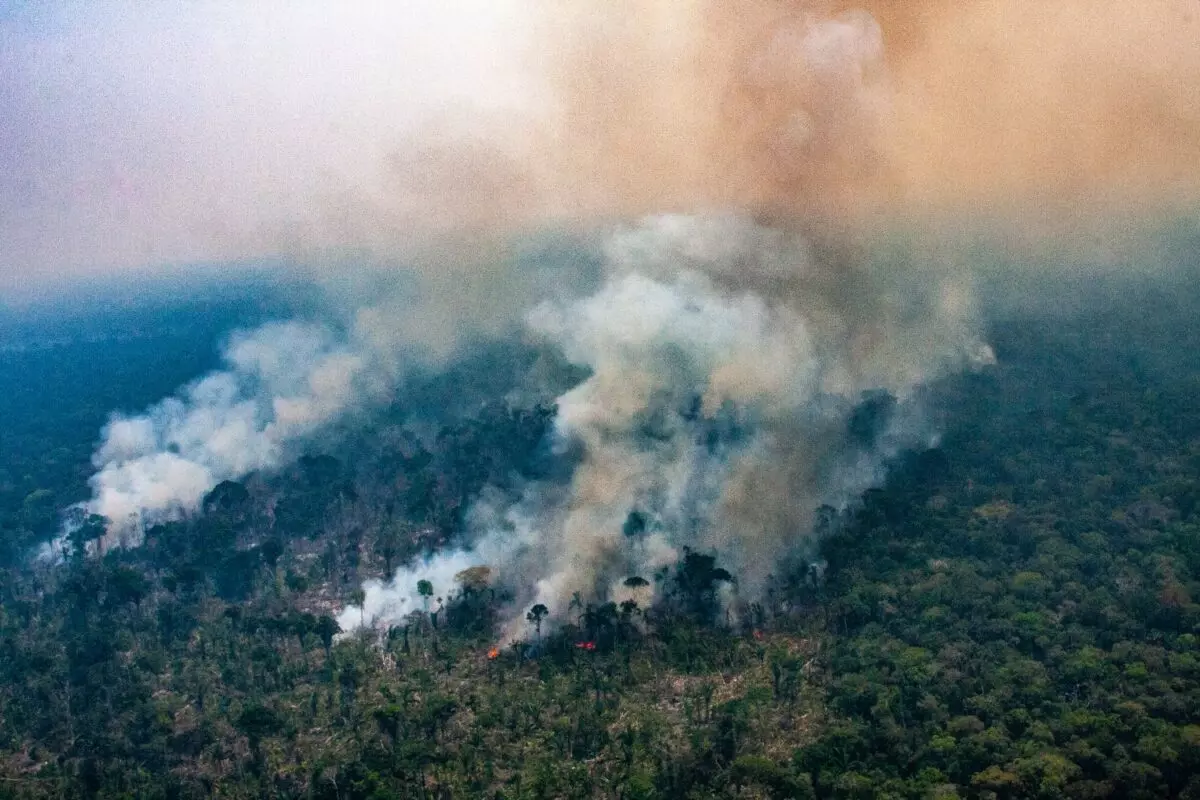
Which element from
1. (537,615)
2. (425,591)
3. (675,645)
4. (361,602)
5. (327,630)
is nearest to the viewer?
(675,645)

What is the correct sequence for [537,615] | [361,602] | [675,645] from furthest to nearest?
[361,602], [537,615], [675,645]

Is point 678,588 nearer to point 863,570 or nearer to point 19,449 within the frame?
point 863,570

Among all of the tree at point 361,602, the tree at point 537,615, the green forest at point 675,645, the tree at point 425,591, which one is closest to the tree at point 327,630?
the green forest at point 675,645

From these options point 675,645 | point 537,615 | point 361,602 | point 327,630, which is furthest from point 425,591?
point 675,645

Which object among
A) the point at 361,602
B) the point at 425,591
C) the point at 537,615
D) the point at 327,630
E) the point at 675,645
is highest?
the point at 361,602

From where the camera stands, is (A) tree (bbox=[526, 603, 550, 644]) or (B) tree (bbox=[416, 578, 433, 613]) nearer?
(A) tree (bbox=[526, 603, 550, 644])

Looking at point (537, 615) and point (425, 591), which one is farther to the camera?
point (425, 591)

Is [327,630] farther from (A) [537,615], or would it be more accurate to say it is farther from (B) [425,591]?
(A) [537,615]

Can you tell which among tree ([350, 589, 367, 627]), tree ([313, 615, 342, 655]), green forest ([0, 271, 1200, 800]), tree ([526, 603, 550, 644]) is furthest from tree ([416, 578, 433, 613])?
tree ([526, 603, 550, 644])

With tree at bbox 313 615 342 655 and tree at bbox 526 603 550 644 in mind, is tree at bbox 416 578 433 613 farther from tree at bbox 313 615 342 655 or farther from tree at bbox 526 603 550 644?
tree at bbox 526 603 550 644
